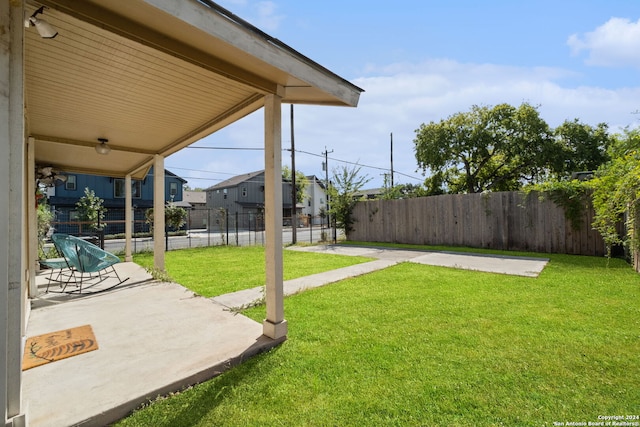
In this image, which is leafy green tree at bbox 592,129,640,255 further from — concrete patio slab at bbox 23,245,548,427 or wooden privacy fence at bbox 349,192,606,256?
wooden privacy fence at bbox 349,192,606,256

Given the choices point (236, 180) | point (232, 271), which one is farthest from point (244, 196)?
point (232, 271)

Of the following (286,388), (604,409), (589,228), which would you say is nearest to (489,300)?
(604,409)

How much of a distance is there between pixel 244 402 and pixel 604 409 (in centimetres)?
225

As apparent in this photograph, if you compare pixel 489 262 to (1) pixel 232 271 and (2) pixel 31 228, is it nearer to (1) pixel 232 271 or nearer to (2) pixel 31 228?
(1) pixel 232 271

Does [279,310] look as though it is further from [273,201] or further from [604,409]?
[604,409]

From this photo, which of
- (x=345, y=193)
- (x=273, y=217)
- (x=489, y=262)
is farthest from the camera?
(x=345, y=193)

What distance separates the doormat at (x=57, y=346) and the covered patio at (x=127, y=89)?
0.64ft

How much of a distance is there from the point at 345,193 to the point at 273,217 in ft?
34.4

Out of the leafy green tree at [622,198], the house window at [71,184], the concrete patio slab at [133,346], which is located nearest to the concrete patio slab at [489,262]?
the leafy green tree at [622,198]

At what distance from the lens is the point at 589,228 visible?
7.48m

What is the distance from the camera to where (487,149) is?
1711 cm

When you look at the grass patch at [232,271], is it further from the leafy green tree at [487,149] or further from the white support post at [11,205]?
the leafy green tree at [487,149]

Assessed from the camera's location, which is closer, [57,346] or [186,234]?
[57,346]

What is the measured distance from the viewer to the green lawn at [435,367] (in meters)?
1.78
